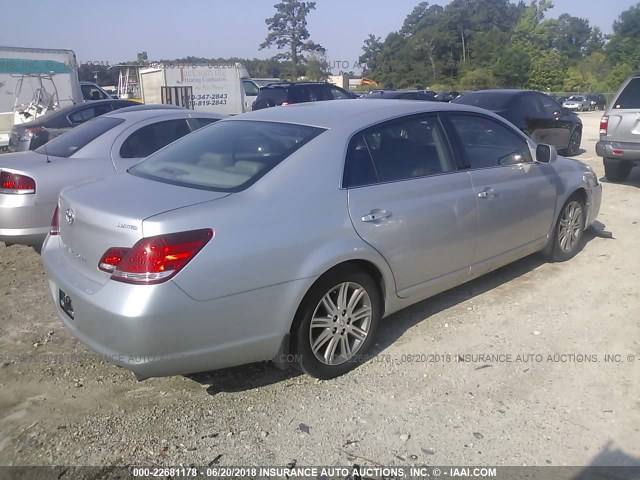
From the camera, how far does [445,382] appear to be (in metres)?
3.39

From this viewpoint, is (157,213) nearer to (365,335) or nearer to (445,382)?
(365,335)

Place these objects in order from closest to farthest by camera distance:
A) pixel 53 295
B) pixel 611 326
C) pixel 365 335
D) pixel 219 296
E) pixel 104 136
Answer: pixel 219 296, pixel 53 295, pixel 365 335, pixel 611 326, pixel 104 136

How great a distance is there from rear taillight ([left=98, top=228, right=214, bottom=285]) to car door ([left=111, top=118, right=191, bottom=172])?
3.13 m

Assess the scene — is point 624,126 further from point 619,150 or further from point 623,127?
point 619,150

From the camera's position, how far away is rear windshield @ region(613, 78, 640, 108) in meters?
8.36

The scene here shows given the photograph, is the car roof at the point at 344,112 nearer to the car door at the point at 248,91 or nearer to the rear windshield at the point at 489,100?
the rear windshield at the point at 489,100

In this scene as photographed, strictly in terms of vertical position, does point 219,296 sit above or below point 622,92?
below

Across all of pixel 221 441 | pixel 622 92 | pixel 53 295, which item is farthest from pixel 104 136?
pixel 622 92

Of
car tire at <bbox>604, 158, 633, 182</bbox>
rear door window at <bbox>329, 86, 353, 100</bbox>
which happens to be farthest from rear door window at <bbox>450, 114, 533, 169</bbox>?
rear door window at <bbox>329, 86, 353, 100</bbox>

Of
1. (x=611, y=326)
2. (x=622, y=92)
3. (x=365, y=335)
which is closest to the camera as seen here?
(x=365, y=335)

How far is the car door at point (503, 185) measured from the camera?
4.20 metres

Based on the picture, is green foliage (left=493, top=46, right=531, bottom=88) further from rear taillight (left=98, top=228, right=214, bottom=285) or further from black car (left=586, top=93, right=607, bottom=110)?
rear taillight (left=98, top=228, right=214, bottom=285)

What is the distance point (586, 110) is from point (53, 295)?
147ft

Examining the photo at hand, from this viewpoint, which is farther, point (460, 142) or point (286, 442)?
point (460, 142)
